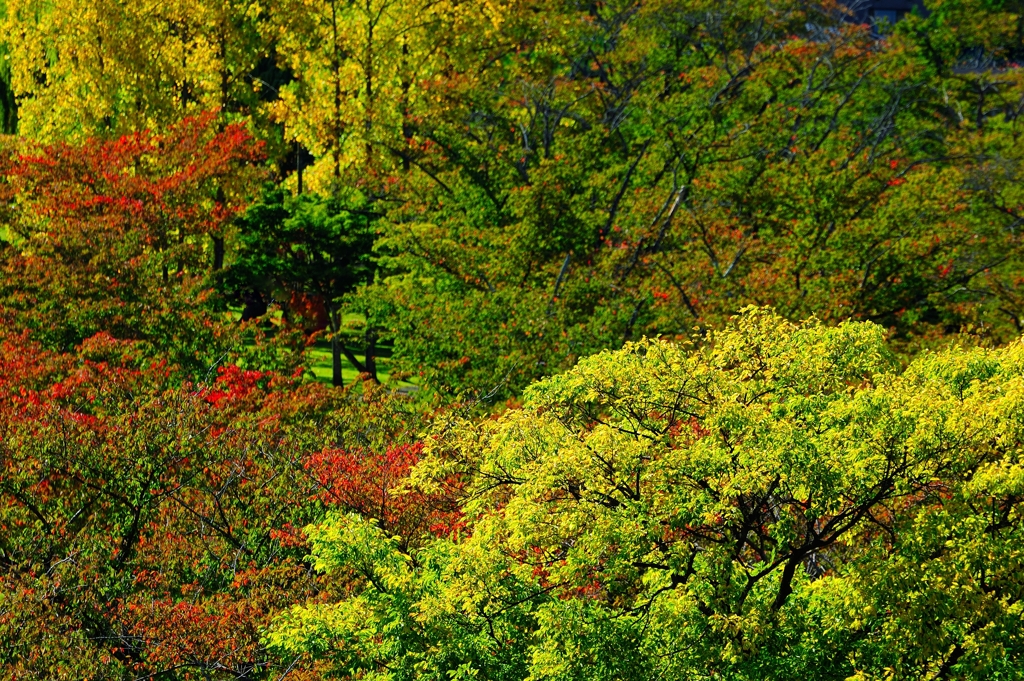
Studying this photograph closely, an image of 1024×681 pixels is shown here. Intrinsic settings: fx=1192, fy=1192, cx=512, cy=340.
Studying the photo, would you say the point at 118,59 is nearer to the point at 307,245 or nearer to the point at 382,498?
the point at 307,245

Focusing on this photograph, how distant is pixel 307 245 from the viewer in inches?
1260

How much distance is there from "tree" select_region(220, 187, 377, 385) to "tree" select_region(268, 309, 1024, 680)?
18.9 m

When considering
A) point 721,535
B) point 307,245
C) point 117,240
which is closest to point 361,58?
point 307,245

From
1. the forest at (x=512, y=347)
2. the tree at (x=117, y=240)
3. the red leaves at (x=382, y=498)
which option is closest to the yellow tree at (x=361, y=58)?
the forest at (x=512, y=347)

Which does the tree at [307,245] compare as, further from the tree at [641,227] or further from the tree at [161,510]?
the tree at [161,510]

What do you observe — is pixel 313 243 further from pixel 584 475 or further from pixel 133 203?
pixel 584 475

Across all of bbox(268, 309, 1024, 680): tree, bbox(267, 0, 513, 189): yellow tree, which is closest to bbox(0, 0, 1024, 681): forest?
bbox(268, 309, 1024, 680): tree

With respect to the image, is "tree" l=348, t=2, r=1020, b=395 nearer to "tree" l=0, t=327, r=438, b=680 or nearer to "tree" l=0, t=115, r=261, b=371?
"tree" l=0, t=115, r=261, b=371

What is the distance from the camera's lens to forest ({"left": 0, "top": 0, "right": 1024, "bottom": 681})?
1127 centimetres

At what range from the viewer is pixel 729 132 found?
34.9 m

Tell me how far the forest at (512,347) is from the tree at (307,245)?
0.13 metres

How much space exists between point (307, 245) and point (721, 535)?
20925 mm

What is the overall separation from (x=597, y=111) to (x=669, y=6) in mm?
5788

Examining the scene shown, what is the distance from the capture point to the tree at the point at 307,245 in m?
31.5
